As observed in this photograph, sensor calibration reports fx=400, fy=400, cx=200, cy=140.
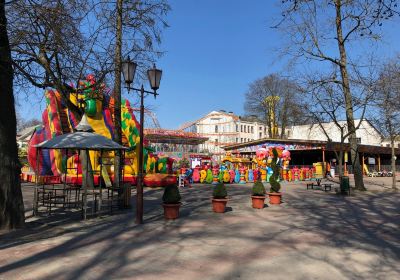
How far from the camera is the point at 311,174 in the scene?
121 ft

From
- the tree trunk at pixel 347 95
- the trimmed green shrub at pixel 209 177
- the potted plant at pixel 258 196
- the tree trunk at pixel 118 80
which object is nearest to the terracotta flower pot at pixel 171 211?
the potted plant at pixel 258 196

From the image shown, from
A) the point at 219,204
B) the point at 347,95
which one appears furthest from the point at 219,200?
the point at 347,95

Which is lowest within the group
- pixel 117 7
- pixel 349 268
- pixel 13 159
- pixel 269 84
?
pixel 349 268

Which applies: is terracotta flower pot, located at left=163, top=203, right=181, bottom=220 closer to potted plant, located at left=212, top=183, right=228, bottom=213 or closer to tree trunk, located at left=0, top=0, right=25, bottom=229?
potted plant, located at left=212, top=183, right=228, bottom=213

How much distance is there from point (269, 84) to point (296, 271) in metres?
50.2

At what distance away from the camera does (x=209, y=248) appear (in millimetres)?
7633

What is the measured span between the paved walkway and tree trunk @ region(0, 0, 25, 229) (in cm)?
49

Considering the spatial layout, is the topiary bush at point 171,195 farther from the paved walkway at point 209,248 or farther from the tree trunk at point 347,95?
the tree trunk at point 347,95

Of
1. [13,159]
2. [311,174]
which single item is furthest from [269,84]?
[13,159]

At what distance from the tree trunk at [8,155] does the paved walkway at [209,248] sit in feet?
1.60

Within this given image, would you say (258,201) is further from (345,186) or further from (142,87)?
(345,186)

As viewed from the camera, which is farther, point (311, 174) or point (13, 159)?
point (311, 174)

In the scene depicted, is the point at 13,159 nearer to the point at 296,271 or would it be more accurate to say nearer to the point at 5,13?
the point at 5,13

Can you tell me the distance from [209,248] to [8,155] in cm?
521
